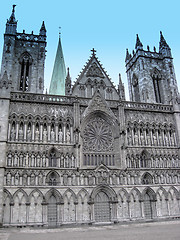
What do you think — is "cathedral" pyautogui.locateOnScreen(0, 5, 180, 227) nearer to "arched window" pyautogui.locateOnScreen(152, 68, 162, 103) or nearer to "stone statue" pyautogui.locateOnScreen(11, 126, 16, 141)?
"stone statue" pyautogui.locateOnScreen(11, 126, 16, 141)

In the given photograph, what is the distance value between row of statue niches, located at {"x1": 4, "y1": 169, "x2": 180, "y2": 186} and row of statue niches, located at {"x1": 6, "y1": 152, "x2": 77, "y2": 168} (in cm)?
70

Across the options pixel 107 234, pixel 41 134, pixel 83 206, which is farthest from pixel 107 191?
pixel 41 134

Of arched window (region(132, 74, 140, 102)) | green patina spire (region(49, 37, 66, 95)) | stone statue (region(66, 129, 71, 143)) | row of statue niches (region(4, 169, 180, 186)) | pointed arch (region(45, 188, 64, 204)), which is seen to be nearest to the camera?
row of statue niches (region(4, 169, 180, 186))

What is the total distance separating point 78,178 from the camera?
22016 mm

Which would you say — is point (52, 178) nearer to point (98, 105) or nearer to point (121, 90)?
point (98, 105)

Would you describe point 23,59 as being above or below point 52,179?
above

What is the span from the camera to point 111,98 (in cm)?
2742

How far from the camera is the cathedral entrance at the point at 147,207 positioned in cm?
2309

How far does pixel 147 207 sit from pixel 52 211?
9847mm

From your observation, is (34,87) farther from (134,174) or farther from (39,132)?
(134,174)

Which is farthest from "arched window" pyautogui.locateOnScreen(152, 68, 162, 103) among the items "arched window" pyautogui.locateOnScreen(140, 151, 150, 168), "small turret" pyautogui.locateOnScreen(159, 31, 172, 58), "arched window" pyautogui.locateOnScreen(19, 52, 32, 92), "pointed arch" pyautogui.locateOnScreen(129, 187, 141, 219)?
"arched window" pyautogui.locateOnScreen(19, 52, 32, 92)

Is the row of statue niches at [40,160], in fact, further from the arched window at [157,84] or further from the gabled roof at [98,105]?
the arched window at [157,84]

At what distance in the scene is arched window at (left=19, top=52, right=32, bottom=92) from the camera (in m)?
27.7

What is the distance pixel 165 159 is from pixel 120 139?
226 inches
